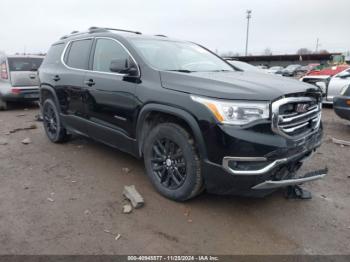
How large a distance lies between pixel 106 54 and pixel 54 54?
1.72 m

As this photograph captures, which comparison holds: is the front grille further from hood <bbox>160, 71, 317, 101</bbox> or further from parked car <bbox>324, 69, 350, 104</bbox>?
parked car <bbox>324, 69, 350, 104</bbox>

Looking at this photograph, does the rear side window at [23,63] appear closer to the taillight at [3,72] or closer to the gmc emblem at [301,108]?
the taillight at [3,72]

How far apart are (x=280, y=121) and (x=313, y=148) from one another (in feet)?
2.46

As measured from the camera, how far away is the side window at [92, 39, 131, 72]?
386cm

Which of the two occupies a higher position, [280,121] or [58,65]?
[58,65]

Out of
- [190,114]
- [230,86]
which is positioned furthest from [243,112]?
[190,114]

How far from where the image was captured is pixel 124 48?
378 centimetres

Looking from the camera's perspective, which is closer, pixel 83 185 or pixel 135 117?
pixel 135 117

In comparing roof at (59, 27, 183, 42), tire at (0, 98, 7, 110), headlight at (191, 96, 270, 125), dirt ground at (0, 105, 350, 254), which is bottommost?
dirt ground at (0, 105, 350, 254)

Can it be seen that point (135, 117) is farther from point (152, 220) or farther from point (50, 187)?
point (50, 187)

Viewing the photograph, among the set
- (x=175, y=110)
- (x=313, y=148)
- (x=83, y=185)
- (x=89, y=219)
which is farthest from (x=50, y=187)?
(x=313, y=148)

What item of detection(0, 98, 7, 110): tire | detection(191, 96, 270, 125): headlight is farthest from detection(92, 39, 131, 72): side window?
detection(0, 98, 7, 110): tire

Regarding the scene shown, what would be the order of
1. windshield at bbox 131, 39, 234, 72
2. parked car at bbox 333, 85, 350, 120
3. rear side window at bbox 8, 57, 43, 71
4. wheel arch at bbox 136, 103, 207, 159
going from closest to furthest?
wheel arch at bbox 136, 103, 207, 159
windshield at bbox 131, 39, 234, 72
parked car at bbox 333, 85, 350, 120
rear side window at bbox 8, 57, 43, 71

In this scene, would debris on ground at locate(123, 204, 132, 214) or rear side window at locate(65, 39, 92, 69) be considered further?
rear side window at locate(65, 39, 92, 69)
